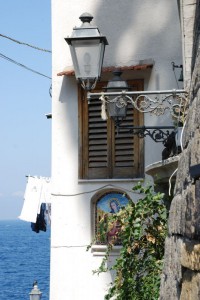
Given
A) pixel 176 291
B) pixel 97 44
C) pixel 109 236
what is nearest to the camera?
pixel 176 291

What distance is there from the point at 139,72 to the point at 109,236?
242 centimetres

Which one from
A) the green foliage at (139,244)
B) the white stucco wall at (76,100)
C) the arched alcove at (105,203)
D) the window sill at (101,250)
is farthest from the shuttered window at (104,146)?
the green foliage at (139,244)

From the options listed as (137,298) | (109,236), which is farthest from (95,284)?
(137,298)

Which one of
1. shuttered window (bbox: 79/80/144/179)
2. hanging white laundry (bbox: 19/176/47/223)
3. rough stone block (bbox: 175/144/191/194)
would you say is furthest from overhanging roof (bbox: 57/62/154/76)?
rough stone block (bbox: 175/144/191/194)

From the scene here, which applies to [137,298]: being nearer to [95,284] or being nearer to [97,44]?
[97,44]

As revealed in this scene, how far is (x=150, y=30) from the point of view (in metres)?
16.0

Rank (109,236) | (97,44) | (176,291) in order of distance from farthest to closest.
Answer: (109,236) < (97,44) < (176,291)

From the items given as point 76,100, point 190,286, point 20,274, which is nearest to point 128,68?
point 76,100

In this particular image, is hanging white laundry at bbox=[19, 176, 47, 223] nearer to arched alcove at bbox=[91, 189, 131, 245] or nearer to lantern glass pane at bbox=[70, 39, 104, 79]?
arched alcove at bbox=[91, 189, 131, 245]

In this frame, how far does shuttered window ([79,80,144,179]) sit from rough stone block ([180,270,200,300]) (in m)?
8.93

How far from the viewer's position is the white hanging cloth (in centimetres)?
2016

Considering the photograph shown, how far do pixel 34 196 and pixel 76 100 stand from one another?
→ 4696 mm

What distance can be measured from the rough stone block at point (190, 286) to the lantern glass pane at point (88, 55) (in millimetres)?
4428

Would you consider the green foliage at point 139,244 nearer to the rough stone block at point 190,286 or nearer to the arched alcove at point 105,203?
the arched alcove at point 105,203
